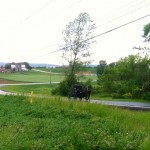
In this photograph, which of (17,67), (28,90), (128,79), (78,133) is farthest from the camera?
(17,67)

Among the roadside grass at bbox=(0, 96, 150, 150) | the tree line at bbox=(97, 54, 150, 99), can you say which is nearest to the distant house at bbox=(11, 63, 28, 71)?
the tree line at bbox=(97, 54, 150, 99)

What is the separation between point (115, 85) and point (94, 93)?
3.59 meters

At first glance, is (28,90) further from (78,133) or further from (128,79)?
(78,133)

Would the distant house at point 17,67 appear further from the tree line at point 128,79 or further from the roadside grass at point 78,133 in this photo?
the roadside grass at point 78,133

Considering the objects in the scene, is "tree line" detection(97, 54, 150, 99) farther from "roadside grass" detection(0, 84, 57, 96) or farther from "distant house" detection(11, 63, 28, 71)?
"distant house" detection(11, 63, 28, 71)

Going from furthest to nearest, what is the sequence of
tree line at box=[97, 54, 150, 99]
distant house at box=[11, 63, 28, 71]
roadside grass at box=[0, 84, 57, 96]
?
distant house at box=[11, 63, 28, 71] → roadside grass at box=[0, 84, 57, 96] → tree line at box=[97, 54, 150, 99]

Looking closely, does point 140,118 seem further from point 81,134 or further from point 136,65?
point 136,65

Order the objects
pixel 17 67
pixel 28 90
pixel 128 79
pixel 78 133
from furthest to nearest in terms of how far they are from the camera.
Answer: pixel 17 67
pixel 28 90
pixel 128 79
pixel 78 133

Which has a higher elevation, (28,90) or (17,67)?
(17,67)

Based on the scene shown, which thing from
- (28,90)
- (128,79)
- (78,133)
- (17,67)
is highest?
(78,133)

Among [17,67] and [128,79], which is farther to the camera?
[17,67]

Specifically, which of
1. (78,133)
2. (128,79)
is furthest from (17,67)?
(78,133)

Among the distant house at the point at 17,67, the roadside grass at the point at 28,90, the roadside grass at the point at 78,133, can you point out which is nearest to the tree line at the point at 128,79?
the roadside grass at the point at 28,90

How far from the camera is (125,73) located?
64.2 metres
